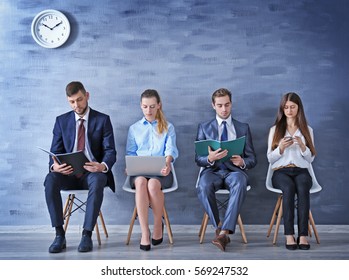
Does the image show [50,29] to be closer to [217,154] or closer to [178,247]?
[217,154]

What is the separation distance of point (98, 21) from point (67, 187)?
1561mm

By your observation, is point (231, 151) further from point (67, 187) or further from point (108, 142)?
point (67, 187)

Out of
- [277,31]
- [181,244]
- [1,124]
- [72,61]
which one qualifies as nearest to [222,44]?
[277,31]

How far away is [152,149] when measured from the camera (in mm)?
3912

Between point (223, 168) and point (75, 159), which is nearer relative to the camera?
point (75, 159)

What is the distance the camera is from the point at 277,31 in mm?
4219

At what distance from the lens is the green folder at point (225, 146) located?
3.59 metres

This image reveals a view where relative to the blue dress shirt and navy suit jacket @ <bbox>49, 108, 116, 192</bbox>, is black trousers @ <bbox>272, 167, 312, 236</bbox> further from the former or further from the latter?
navy suit jacket @ <bbox>49, 108, 116, 192</bbox>

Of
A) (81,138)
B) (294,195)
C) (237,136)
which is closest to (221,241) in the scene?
(294,195)

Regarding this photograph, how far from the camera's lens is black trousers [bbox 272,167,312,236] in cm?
357

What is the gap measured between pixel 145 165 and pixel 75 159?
1.76 feet

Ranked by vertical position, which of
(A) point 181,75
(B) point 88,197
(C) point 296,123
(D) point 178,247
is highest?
(A) point 181,75

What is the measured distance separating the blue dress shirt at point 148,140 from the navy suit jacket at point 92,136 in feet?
0.62

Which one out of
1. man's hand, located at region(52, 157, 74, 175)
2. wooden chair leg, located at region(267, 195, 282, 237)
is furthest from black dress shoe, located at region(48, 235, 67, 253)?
wooden chair leg, located at region(267, 195, 282, 237)
